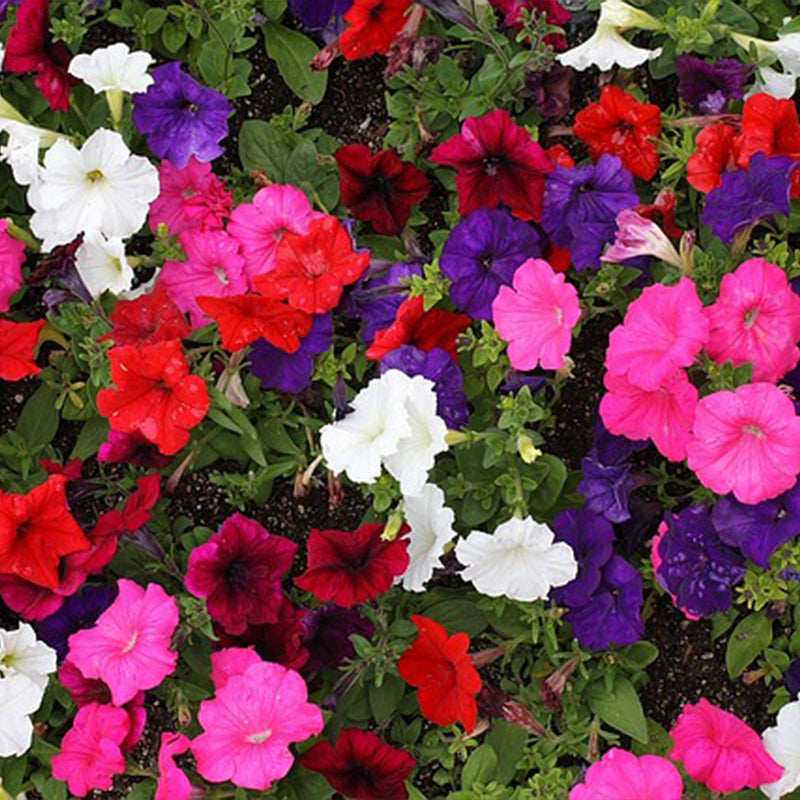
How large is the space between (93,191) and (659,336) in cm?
101

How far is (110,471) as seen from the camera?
103 inches

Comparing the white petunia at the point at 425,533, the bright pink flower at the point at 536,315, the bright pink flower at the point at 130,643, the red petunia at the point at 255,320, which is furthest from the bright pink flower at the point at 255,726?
the bright pink flower at the point at 536,315

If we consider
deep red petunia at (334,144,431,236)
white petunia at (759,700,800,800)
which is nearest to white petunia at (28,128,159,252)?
deep red petunia at (334,144,431,236)

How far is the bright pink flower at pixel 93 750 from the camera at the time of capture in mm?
2203

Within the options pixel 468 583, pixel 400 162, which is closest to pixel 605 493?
pixel 468 583

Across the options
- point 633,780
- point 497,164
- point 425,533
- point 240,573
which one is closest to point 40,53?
point 497,164

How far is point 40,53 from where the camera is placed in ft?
8.14

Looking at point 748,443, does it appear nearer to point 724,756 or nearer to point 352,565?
point 724,756

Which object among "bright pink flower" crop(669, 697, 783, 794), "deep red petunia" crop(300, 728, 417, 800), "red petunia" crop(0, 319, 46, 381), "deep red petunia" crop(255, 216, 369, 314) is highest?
"deep red petunia" crop(255, 216, 369, 314)

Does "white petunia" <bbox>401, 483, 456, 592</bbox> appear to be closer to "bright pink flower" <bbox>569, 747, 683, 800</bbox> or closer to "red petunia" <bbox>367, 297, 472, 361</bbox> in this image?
"red petunia" <bbox>367, 297, 472, 361</bbox>

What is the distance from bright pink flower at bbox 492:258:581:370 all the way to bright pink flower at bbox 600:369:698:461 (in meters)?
0.10

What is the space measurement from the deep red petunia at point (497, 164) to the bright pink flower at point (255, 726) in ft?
Answer: 2.85

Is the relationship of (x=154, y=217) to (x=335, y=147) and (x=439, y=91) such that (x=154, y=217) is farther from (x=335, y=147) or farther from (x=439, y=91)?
(x=439, y=91)

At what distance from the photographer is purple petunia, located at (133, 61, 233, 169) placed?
7.89 feet
